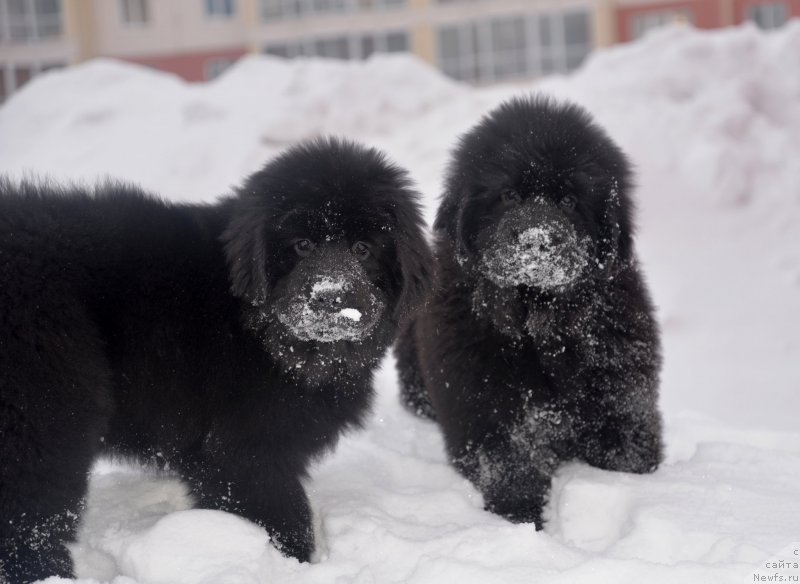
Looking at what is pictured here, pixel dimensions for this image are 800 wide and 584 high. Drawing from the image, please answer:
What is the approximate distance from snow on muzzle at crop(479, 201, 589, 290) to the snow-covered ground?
82 centimetres

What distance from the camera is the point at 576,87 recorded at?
903cm

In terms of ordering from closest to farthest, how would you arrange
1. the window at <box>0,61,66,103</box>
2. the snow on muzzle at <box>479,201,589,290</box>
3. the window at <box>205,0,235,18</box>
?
the snow on muzzle at <box>479,201,589,290</box>
the window at <box>0,61,66,103</box>
the window at <box>205,0,235,18</box>

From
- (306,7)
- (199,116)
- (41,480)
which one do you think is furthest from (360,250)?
(306,7)

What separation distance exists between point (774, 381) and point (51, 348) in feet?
15.9

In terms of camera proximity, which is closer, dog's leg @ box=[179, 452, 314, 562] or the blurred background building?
dog's leg @ box=[179, 452, 314, 562]

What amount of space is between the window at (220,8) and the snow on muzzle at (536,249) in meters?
17.7

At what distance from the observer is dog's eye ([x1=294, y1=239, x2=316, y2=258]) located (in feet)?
9.84

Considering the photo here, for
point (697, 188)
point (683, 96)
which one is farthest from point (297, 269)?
point (683, 96)

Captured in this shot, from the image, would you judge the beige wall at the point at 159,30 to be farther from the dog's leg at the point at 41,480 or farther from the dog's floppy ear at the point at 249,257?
the dog's leg at the point at 41,480

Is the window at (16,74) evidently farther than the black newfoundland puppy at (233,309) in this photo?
Yes

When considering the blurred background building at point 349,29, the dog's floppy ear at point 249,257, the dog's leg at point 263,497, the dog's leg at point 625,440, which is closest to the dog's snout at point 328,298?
the dog's floppy ear at point 249,257

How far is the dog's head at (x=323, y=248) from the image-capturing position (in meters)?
2.90

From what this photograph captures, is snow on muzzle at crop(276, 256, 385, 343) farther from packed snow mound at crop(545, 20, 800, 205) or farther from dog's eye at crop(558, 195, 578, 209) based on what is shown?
packed snow mound at crop(545, 20, 800, 205)

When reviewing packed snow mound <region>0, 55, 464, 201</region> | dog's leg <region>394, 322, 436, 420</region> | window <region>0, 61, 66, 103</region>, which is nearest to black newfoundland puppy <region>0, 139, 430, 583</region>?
dog's leg <region>394, 322, 436, 420</region>
